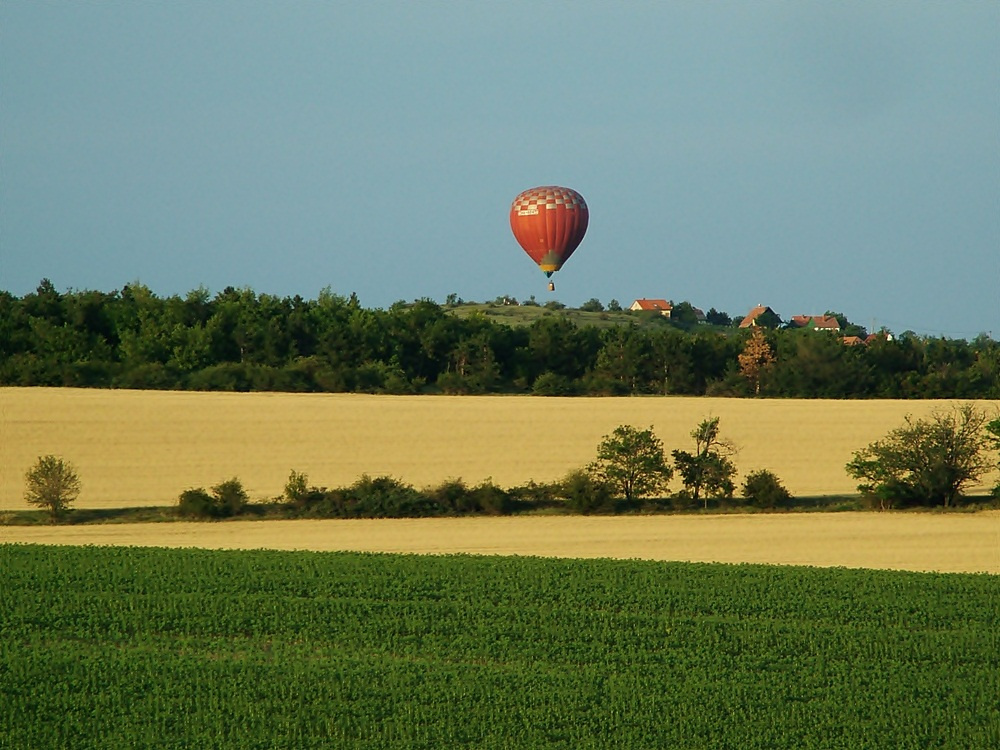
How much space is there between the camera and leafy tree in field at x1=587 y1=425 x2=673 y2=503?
1100 inches

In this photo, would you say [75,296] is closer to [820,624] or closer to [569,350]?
[569,350]

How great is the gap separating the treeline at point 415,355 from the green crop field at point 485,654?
3000cm

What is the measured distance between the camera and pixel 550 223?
1769 inches

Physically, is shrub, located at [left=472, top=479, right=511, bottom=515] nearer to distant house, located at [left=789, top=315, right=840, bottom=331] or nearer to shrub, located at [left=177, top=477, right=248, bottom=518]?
shrub, located at [left=177, top=477, right=248, bottom=518]

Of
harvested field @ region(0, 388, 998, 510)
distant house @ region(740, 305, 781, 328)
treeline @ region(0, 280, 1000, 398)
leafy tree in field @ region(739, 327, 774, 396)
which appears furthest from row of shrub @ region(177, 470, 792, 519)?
distant house @ region(740, 305, 781, 328)

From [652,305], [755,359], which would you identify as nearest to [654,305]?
[652,305]

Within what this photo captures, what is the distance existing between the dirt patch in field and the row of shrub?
0.80 meters

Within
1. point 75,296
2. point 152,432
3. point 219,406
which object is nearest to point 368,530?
point 152,432

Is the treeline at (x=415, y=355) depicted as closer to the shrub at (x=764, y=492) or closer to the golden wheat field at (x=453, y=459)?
the golden wheat field at (x=453, y=459)

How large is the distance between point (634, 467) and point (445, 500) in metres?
4.06

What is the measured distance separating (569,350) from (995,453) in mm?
20075

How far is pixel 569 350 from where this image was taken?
53.7 m

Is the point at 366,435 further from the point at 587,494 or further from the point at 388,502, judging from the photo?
the point at 587,494

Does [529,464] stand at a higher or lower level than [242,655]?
higher
